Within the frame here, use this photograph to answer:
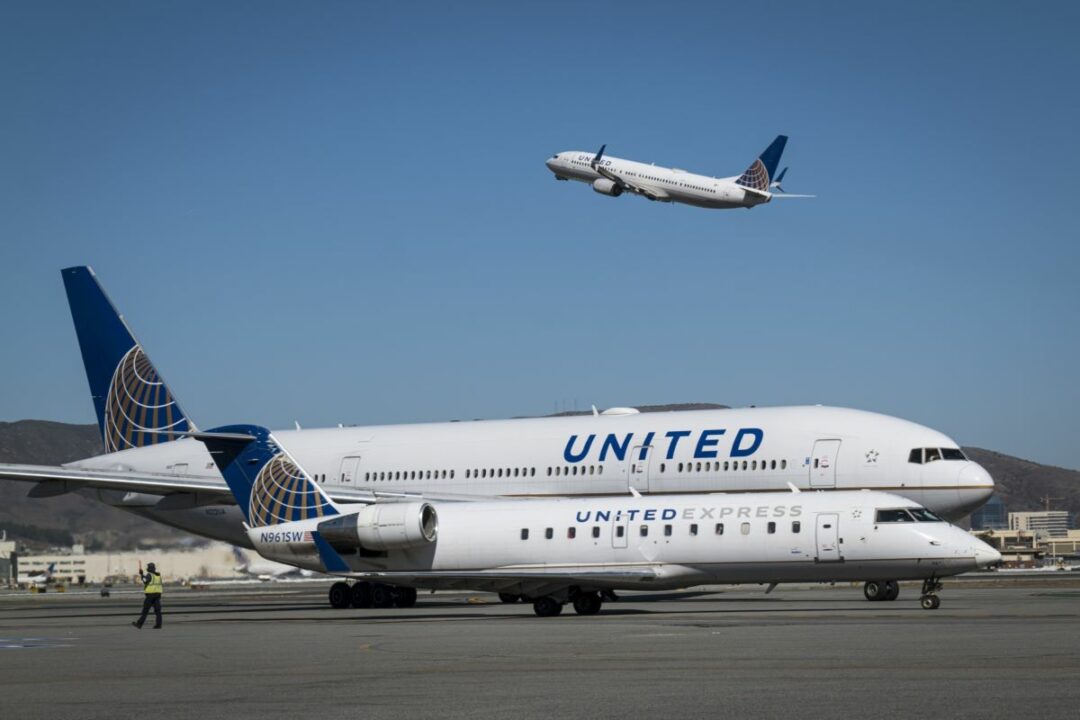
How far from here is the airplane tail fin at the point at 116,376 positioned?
53000 mm

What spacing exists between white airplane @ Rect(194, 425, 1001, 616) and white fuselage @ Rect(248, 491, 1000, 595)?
3 cm

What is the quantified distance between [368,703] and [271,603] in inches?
1427

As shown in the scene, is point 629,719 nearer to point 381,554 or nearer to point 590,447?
point 381,554

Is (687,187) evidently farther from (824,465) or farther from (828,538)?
(828,538)

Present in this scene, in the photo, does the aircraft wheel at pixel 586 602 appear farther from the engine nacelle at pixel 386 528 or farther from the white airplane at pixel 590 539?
the engine nacelle at pixel 386 528

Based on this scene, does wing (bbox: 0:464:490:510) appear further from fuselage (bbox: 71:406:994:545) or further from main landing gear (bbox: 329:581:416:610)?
main landing gear (bbox: 329:581:416:610)

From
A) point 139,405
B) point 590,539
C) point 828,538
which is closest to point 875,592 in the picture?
point 828,538

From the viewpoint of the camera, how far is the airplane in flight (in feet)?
135

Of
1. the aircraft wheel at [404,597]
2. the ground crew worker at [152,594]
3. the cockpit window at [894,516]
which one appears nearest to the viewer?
the cockpit window at [894,516]

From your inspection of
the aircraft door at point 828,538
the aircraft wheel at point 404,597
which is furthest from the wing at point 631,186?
the aircraft door at point 828,538

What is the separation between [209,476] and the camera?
168 ft

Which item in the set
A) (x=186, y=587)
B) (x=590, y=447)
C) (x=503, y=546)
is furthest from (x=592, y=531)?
(x=186, y=587)

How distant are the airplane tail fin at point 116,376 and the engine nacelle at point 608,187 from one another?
1821 inches

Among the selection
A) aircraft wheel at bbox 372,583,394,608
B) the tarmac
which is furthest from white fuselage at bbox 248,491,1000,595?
aircraft wheel at bbox 372,583,394,608
